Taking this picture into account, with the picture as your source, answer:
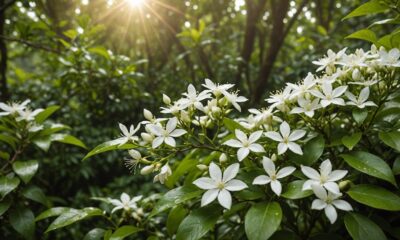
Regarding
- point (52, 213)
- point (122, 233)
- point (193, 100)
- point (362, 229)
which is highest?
point (193, 100)

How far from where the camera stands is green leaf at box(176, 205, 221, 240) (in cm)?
117

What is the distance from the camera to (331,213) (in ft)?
3.42

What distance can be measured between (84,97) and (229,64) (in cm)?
132

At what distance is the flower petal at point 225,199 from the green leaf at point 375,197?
0.36 m

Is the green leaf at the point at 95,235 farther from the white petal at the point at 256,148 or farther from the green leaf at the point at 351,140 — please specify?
the green leaf at the point at 351,140

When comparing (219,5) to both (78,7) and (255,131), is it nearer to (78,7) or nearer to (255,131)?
(78,7)

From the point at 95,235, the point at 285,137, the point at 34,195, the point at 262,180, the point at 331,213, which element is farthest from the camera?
the point at 34,195

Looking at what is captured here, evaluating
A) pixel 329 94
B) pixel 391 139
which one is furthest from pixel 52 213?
pixel 391 139

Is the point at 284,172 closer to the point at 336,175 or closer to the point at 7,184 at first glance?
the point at 336,175

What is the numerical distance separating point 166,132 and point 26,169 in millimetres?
800

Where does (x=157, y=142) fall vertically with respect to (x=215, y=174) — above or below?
above

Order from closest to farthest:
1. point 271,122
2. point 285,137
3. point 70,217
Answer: point 285,137 → point 271,122 → point 70,217

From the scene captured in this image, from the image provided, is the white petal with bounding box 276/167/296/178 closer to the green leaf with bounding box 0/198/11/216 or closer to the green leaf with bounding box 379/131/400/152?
the green leaf with bounding box 379/131/400/152

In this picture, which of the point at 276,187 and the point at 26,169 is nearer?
the point at 276,187
